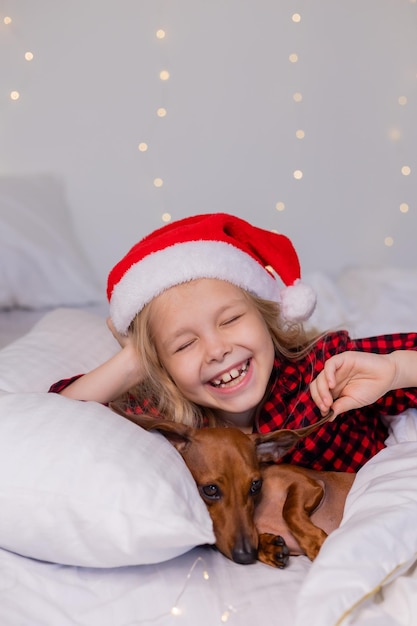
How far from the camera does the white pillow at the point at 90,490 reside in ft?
3.43

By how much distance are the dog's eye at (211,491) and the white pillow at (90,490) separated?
0.30 ft

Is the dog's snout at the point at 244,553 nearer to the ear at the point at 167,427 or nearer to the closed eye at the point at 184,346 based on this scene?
the ear at the point at 167,427

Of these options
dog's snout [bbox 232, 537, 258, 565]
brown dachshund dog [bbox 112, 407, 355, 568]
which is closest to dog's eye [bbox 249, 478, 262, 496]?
brown dachshund dog [bbox 112, 407, 355, 568]

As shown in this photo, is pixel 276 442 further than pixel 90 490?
Yes

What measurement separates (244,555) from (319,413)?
403 millimetres

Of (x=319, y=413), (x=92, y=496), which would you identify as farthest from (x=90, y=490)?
(x=319, y=413)

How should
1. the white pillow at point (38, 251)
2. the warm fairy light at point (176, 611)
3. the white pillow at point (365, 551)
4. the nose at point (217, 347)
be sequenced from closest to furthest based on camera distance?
the white pillow at point (365, 551)
the warm fairy light at point (176, 611)
the nose at point (217, 347)
the white pillow at point (38, 251)

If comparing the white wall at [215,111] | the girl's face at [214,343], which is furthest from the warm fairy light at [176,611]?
the white wall at [215,111]

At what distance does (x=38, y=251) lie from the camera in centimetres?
265

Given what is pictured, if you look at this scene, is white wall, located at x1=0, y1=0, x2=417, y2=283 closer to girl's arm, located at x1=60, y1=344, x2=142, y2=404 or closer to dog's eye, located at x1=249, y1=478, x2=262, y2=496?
girl's arm, located at x1=60, y1=344, x2=142, y2=404

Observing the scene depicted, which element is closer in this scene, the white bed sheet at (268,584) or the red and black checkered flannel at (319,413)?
the white bed sheet at (268,584)

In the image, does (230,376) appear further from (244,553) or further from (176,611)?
(176,611)

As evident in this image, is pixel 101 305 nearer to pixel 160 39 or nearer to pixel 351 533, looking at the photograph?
pixel 160 39

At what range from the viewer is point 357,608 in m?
0.90
